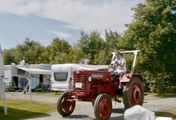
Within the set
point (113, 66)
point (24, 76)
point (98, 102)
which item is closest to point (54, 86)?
point (24, 76)

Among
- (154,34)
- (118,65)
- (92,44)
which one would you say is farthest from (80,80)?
(92,44)

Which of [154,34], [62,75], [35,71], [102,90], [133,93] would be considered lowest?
[133,93]

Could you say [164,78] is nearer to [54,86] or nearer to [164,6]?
[164,6]

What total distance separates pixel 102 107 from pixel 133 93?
2133 mm

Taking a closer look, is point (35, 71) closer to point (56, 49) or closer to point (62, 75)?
point (62, 75)

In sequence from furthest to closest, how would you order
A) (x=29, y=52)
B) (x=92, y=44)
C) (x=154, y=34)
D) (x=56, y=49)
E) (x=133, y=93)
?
(x=29, y=52) < (x=56, y=49) < (x=92, y=44) < (x=154, y=34) < (x=133, y=93)

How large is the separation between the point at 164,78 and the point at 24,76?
13857 millimetres

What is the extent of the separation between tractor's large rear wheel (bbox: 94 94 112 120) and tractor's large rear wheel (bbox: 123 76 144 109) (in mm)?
1059

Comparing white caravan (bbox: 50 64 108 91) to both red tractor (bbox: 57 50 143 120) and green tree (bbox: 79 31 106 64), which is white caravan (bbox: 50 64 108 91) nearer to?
red tractor (bbox: 57 50 143 120)

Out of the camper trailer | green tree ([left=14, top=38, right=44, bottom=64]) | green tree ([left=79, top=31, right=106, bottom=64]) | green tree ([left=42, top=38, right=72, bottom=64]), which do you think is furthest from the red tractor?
green tree ([left=14, top=38, right=44, bottom=64])

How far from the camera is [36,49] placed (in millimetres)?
68625

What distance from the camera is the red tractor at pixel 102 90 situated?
42.5 ft

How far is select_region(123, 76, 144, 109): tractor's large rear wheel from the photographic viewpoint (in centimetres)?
1378

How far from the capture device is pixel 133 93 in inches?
563
